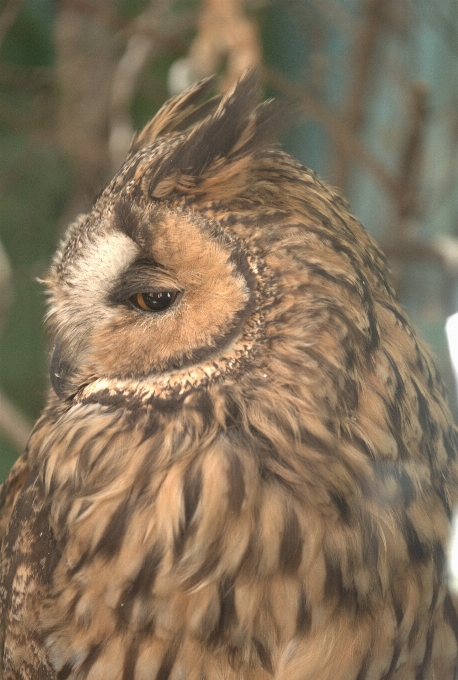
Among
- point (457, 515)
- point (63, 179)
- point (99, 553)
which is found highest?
point (63, 179)

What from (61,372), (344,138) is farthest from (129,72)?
(61,372)

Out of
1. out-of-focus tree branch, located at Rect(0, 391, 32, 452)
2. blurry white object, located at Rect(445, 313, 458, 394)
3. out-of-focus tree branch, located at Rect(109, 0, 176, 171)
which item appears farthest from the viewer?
out-of-focus tree branch, located at Rect(109, 0, 176, 171)

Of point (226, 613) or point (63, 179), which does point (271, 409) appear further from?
point (63, 179)

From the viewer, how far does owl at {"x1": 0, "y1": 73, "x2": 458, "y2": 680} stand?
1.01 meters

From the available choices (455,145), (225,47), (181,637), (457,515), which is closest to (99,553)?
(181,637)

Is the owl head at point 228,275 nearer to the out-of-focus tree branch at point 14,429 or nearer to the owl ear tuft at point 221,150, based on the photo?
the owl ear tuft at point 221,150

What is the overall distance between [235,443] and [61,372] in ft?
1.07

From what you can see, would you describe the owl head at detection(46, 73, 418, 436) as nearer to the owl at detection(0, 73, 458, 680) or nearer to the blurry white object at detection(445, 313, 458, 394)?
the owl at detection(0, 73, 458, 680)

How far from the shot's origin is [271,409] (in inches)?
40.7

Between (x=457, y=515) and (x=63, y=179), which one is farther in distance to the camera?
(x=63, y=179)

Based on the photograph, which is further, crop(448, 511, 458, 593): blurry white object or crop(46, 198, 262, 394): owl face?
crop(448, 511, 458, 593): blurry white object

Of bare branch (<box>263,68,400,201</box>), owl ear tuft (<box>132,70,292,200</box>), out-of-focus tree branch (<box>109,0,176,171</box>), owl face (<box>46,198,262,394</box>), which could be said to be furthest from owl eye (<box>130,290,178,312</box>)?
out-of-focus tree branch (<box>109,0,176,171</box>)

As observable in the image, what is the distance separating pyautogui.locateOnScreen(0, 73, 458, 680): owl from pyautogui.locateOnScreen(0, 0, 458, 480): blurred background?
107cm

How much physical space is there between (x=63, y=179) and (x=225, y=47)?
1406 millimetres
